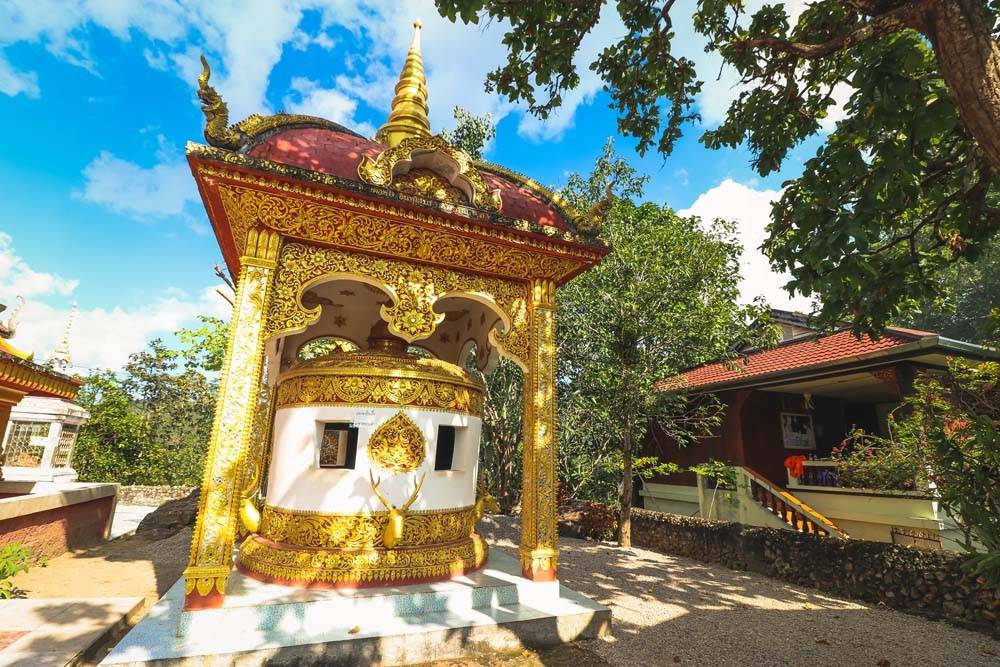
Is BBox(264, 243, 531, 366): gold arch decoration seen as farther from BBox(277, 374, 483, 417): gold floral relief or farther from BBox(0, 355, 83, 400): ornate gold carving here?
BBox(0, 355, 83, 400): ornate gold carving

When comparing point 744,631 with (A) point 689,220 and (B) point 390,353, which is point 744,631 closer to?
(B) point 390,353

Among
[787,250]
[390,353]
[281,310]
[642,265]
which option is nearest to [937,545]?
[642,265]

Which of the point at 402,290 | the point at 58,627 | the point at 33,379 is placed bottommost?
the point at 58,627

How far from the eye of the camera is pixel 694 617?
5961 mm

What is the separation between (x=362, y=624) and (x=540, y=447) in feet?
8.72

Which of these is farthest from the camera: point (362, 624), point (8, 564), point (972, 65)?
point (8, 564)

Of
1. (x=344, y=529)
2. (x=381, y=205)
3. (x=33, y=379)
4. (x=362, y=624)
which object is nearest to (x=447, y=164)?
(x=381, y=205)

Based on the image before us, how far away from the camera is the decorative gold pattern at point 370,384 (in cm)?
571

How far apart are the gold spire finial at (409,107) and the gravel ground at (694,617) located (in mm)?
7201

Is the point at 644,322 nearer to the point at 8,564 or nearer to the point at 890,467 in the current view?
the point at 890,467

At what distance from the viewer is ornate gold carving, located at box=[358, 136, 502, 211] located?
5.61 metres

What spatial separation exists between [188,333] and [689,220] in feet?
57.0

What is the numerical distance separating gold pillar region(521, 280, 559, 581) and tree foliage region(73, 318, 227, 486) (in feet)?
48.9

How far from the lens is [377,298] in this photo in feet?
27.2
